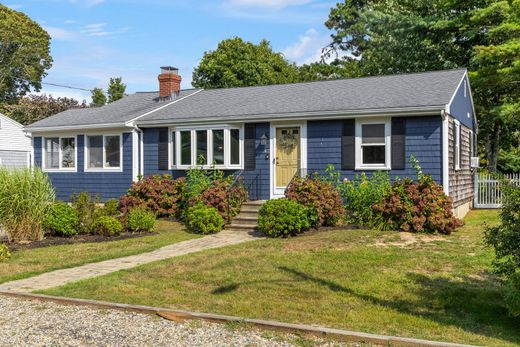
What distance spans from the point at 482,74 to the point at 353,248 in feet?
44.8

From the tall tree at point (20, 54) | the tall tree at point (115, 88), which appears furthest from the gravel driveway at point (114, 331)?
the tall tree at point (20, 54)

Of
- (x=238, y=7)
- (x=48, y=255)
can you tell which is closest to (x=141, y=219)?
(x=48, y=255)

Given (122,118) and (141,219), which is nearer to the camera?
(141,219)

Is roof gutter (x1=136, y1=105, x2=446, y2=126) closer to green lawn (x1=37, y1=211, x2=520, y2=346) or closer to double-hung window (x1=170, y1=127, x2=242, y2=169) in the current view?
double-hung window (x1=170, y1=127, x2=242, y2=169)

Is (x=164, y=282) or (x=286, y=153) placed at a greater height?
(x=286, y=153)

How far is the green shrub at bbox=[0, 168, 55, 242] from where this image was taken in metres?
11.8

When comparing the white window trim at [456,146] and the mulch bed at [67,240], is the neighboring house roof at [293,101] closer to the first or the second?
the white window trim at [456,146]

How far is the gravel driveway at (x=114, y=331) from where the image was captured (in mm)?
5160

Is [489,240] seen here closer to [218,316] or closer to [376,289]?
[376,289]

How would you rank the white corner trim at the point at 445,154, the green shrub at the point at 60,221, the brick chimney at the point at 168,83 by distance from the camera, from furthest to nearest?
the brick chimney at the point at 168,83 < the white corner trim at the point at 445,154 < the green shrub at the point at 60,221

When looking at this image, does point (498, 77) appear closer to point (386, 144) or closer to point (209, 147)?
point (386, 144)

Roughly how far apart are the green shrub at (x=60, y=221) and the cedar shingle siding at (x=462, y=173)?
9.60 m

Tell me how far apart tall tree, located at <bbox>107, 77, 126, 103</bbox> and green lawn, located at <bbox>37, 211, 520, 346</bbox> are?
34.4 m

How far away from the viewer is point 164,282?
775 centimetres
